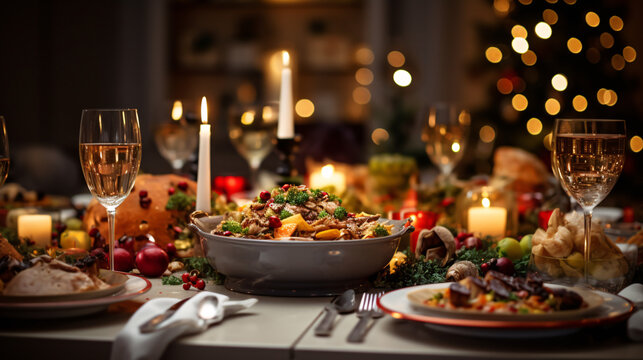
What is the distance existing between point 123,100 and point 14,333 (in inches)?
192

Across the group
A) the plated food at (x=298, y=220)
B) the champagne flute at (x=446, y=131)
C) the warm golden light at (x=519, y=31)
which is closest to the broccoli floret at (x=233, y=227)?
the plated food at (x=298, y=220)

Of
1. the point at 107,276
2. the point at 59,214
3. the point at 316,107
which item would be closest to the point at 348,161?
the point at 59,214

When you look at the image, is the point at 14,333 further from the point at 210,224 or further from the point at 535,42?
the point at 535,42

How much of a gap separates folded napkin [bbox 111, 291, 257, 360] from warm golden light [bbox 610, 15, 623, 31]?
3857mm

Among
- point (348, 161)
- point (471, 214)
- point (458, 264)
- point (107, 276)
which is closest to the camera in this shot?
point (107, 276)

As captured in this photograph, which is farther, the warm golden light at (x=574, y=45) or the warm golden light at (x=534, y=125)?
the warm golden light at (x=534, y=125)

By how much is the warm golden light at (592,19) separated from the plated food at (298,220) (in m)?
3.43

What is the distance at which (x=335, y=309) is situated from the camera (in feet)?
3.34

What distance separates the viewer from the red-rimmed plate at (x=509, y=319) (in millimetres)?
863

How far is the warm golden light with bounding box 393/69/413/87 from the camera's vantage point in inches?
212

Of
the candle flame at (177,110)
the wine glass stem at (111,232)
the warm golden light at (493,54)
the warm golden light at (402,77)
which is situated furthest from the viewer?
the warm golden light at (402,77)

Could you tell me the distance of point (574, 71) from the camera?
4.19 metres

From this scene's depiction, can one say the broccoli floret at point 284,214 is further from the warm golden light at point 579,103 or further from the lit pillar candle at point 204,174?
the warm golden light at point 579,103

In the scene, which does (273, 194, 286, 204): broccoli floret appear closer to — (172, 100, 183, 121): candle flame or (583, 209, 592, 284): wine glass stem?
(583, 209, 592, 284): wine glass stem
